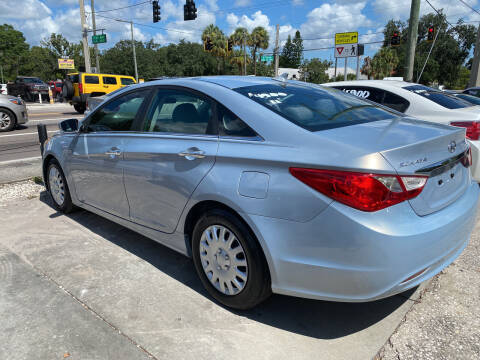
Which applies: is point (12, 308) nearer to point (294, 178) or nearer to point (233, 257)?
point (233, 257)

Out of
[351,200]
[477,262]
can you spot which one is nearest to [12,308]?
[351,200]

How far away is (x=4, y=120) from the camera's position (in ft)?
39.3

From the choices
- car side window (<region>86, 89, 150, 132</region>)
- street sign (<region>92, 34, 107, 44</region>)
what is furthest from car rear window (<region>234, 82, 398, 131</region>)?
street sign (<region>92, 34, 107, 44</region>)

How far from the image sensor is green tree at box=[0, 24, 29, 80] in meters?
68.4

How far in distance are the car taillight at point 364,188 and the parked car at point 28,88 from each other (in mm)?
32356

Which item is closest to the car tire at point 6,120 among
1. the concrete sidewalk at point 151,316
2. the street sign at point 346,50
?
the concrete sidewalk at point 151,316

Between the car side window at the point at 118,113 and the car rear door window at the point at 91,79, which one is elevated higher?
the car rear door window at the point at 91,79

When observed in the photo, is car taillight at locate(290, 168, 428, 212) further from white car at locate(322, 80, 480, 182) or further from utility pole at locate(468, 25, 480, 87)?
utility pole at locate(468, 25, 480, 87)

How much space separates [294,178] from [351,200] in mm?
330

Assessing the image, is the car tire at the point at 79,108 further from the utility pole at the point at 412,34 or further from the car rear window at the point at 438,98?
the car rear window at the point at 438,98

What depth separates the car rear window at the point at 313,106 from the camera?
2.48 meters

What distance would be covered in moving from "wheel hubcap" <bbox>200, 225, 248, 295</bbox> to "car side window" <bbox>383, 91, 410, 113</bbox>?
4101 mm

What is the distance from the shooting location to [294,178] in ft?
6.97

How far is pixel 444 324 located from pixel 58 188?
409 centimetres
